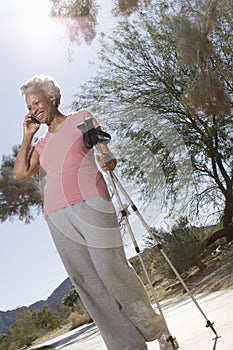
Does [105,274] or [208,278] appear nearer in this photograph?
[105,274]

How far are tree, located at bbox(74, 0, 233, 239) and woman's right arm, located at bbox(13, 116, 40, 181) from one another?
3.82 metres

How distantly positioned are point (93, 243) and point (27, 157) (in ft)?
1.02

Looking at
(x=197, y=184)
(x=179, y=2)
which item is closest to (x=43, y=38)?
(x=179, y=2)

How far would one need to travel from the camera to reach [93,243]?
4.41 feet

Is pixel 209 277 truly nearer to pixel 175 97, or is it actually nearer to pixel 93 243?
pixel 175 97

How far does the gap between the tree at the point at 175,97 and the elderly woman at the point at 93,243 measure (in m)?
3.90

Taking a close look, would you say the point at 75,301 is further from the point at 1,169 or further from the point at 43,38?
the point at 43,38

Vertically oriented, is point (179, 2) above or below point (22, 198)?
above

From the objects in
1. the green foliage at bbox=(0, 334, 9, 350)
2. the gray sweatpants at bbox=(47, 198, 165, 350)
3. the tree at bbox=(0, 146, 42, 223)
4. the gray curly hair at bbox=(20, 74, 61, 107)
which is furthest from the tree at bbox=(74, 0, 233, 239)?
the gray sweatpants at bbox=(47, 198, 165, 350)

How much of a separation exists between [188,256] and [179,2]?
2.46 meters

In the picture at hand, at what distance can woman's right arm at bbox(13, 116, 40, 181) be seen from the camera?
149 centimetres

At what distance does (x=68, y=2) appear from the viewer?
5742 millimetres

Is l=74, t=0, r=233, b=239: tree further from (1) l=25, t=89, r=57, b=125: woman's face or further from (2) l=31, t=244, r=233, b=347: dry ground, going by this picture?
(1) l=25, t=89, r=57, b=125: woman's face

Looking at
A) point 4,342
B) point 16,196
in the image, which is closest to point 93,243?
point 16,196
